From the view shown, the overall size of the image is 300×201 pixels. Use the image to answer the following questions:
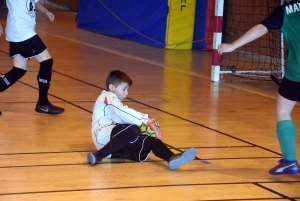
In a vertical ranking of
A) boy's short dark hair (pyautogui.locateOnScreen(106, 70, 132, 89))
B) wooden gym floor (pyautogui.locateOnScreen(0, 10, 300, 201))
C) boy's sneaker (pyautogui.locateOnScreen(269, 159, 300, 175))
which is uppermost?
boy's short dark hair (pyautogui.locateOnScreen(106, 70, 132, 89))

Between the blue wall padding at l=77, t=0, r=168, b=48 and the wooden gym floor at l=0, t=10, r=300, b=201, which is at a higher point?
the blue wall padding at l=77, t=0, r=168, b=48

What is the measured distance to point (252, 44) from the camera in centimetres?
1109

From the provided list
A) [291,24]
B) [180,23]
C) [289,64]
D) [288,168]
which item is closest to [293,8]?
[291,24]

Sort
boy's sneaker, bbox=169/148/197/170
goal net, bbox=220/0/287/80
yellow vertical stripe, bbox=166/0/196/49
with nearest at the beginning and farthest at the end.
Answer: boy's sneaker, bbox=169/148/197/170 → goal net, bbox=220/0/287/80 → yellow vertical stripe, bbox=166/0/196/49

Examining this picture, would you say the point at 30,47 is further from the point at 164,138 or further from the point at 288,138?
the point at 288,138

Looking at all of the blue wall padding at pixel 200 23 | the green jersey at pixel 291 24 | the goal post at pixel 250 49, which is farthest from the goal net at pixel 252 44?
the green jersey at pixel 291 24

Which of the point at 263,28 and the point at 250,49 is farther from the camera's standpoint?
the point at 250,49

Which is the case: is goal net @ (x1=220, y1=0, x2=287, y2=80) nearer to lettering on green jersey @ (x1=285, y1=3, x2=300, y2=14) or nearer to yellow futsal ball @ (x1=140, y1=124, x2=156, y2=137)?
yellow futsal ball @ (x1=140, y1=124, x2=156, y2=137)

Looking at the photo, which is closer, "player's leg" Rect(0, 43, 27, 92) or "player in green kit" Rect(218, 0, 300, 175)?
"player in green kit" Rect(218, 0, 300, 175)

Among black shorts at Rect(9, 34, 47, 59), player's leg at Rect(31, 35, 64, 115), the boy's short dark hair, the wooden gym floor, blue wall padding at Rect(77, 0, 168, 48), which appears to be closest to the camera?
the wooden gym floor

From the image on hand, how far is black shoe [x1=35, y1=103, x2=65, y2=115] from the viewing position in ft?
19.2

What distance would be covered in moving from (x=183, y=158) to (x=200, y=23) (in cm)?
721

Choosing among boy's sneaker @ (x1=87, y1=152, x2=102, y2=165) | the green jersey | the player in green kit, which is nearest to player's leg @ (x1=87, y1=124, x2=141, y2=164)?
boy's sneaker @ (x1=87, y1=152, x2=102, y2=165)

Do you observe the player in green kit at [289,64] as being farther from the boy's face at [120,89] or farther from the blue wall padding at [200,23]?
the blue wall padding at [200,23]
